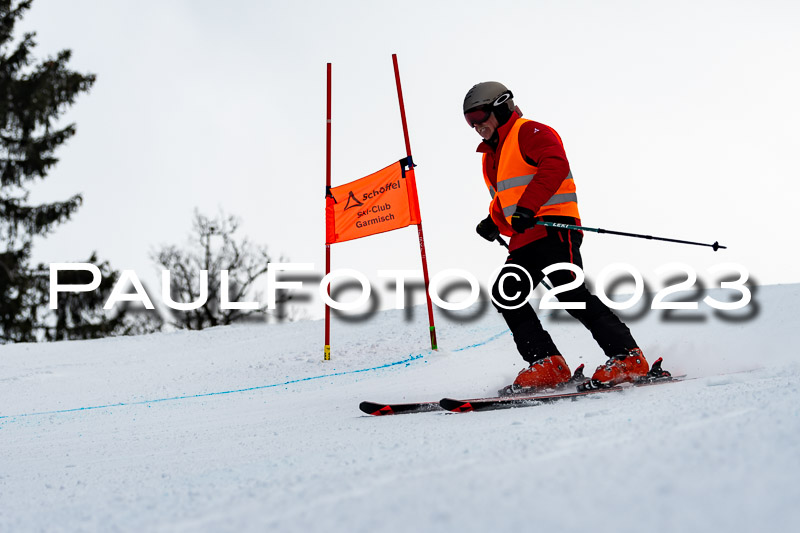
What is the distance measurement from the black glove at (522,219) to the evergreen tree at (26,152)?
13702 millimetres

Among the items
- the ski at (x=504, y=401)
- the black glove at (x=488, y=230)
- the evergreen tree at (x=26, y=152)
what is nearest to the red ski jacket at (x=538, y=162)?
the black glove at (x=488, y=230)

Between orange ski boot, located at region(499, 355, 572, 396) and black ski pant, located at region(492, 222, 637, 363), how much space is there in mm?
43

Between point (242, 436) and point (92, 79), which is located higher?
point (92, 79)

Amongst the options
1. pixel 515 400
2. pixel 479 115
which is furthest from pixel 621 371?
pixel 479 115

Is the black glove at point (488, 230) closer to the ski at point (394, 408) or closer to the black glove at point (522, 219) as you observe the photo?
the black glove at point (522, 219)

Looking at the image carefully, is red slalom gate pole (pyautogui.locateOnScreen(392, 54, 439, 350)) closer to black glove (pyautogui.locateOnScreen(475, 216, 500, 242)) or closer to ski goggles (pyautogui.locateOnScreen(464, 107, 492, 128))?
black glove (pyautogui.locateOnScreen(475, 216, 500, 242))

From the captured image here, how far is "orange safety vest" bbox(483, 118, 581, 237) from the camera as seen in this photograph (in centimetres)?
330

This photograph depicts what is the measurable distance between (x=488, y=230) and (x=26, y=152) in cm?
1399

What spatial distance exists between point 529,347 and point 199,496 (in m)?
2.17

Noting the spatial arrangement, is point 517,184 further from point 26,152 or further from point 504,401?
point 26,152

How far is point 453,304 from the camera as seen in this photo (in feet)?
24.1

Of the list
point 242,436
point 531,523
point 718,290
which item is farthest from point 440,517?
point 718,290

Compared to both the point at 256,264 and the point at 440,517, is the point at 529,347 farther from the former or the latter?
the point at 256,264

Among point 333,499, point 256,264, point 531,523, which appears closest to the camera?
point 531,523
